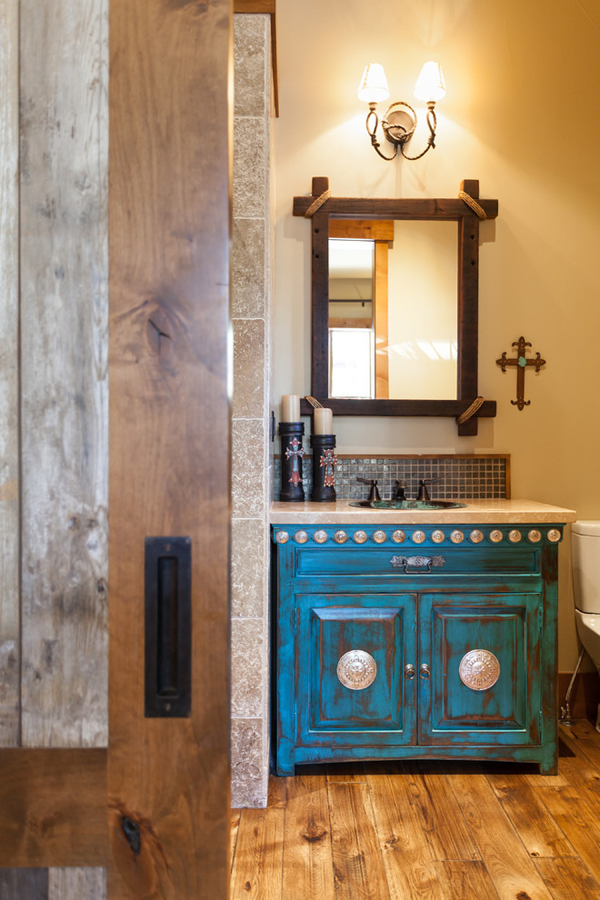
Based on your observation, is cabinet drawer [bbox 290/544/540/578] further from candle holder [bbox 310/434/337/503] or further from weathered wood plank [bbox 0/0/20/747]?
weathered wood plank [bbox 0/0/20/747]

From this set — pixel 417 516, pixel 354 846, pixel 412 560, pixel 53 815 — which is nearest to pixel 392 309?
pixel 417 516

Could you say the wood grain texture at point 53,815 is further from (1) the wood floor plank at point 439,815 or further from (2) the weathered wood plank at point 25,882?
(1) the wood floor plank at point 439,815

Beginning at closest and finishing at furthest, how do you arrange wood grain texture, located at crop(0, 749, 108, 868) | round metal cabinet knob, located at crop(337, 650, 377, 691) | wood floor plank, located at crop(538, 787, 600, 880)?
1. wood grain texture, located at crop(0, 749, 108, 868)
2. wood floor plank, located at crop(538, 787, 600, 880)
3. round metal cabinet knob, located at crop(337, 650, 377, 691)

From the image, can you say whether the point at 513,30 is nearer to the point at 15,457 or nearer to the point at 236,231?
the point at 236,231

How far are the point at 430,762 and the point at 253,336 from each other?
160 centimetres

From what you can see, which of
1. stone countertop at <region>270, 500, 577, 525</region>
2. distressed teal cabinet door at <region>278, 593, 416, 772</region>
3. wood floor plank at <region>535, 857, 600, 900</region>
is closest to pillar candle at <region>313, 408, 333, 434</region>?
stone countertop at <region>270, 500, 577, 525</region>

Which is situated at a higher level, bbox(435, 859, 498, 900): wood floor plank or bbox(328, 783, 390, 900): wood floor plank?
bbox(435, 859, 498, 900): wood floor plank

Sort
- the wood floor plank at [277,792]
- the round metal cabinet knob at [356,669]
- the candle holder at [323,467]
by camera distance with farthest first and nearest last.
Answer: the candle holder at [323,467], the round metal cabinet knob at [356,669], the wood floor plank at [277,792]

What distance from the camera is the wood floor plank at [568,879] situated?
5.03 feet

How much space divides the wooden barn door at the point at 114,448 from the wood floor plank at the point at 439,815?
1.30m

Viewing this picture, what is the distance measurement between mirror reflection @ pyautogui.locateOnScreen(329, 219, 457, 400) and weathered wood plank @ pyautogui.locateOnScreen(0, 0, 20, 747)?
1.92 m

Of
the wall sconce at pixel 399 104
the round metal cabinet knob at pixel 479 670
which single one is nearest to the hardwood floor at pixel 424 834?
the round metal cabinet knob at pixel 479 670

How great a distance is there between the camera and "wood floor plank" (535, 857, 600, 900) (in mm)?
1534

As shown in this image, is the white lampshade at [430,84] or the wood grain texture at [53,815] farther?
the white lampshade at [430,84]
